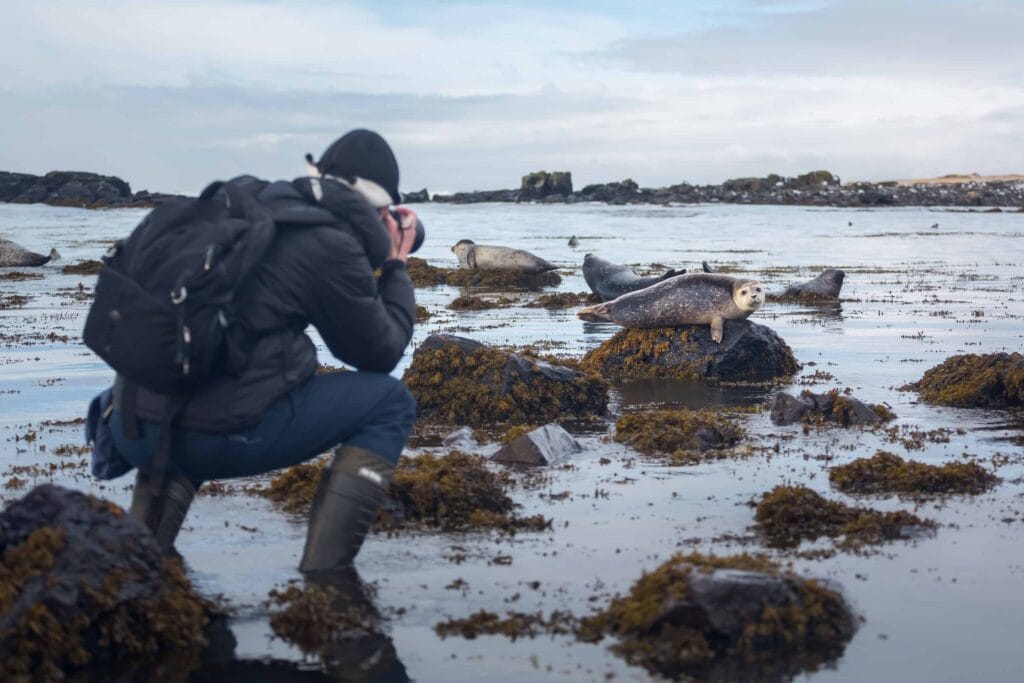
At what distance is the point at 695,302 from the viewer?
12.2 metres

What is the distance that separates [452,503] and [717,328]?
6.22 metres

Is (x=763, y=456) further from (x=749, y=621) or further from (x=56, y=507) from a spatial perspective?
(x=56, y=507)

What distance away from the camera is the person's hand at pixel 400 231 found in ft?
16.8

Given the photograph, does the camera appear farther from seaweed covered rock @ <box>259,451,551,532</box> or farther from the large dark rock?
the large dark rock

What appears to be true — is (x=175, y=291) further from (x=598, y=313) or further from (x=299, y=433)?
(x=598, y=313)

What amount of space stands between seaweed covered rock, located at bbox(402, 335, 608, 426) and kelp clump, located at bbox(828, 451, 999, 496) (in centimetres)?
287

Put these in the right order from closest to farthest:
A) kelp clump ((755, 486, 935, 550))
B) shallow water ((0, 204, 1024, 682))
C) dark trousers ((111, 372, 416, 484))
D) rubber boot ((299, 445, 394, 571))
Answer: shallow water ((0, 204, 1024, 682))
dark trousers ((111, 372, 416, 484))
rubber boot ((299, 445, 394, 571))
kelp clump ((755, 486, 935, 550))

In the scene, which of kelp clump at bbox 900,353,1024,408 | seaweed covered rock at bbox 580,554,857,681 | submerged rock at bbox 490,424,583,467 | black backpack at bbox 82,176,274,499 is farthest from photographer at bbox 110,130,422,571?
kelp clump at bbox 900,353,1024,408

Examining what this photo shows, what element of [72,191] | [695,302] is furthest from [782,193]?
[695,302]

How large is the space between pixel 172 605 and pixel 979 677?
260cm

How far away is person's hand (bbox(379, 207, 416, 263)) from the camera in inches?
202

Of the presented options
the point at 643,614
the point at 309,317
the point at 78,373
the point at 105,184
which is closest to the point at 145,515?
the point at 309,317

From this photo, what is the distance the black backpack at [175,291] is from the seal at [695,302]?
25.7 ft

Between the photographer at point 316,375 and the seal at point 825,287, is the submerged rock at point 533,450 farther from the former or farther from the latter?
the seal at point 825,287
